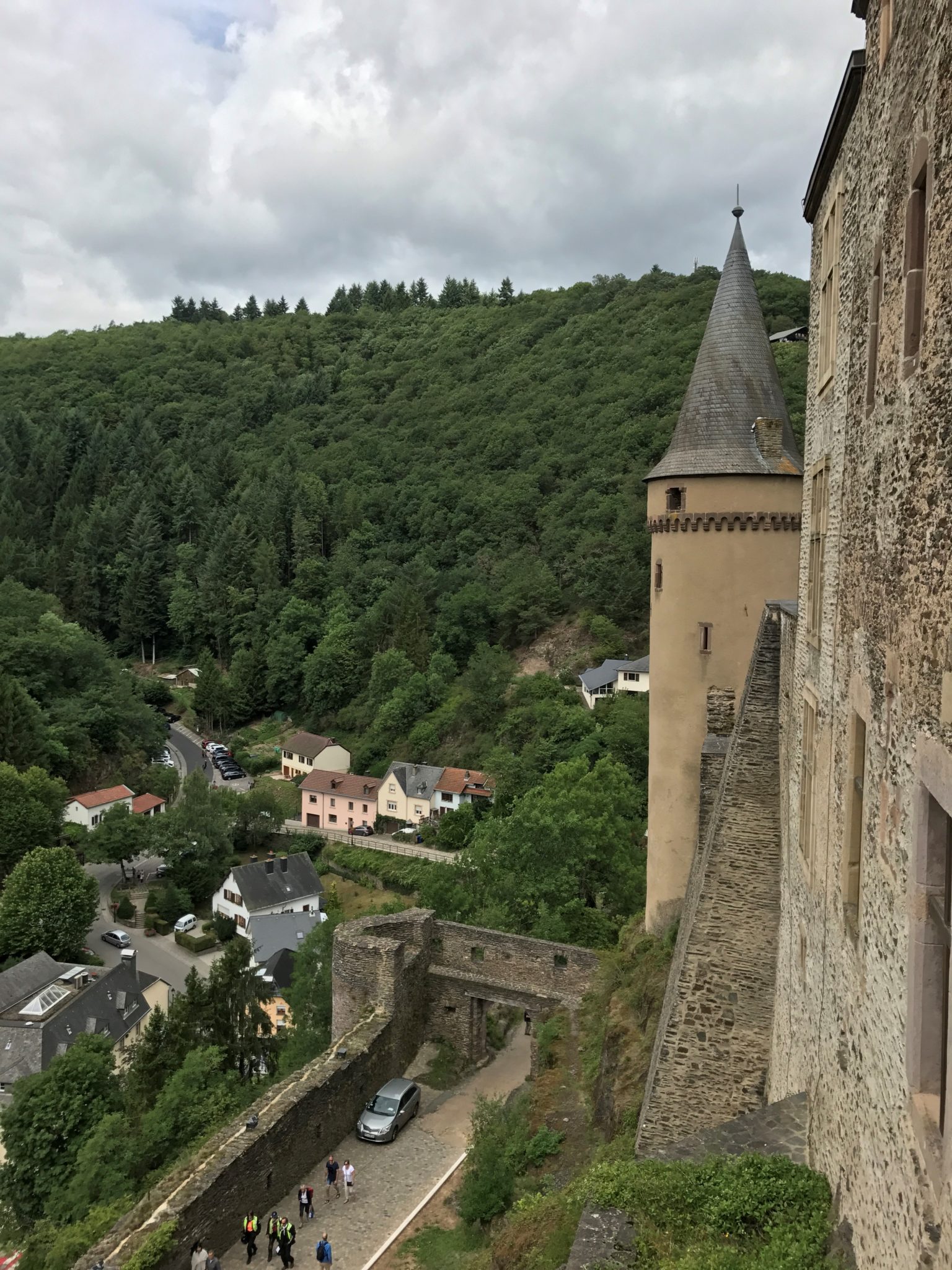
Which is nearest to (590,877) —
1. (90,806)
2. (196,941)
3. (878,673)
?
(878,673)

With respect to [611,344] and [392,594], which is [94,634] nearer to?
[392,594]

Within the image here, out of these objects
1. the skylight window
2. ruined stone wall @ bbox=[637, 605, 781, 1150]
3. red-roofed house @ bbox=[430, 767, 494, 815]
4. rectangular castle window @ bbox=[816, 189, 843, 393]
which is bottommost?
the skylight window

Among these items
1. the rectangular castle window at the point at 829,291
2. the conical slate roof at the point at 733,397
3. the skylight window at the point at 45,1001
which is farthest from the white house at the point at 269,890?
the rectangular castle window at the point at 829,291

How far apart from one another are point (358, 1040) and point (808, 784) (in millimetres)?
13732

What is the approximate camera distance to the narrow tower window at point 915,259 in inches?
187

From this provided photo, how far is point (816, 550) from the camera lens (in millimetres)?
8578

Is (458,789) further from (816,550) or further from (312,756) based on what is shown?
(816,550)

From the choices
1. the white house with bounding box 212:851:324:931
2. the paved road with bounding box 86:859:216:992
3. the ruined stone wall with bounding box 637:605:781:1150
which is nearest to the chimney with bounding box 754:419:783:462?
the ruined stone wall with bounding box 637:605:781:1150

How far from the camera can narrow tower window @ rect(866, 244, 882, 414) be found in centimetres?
584

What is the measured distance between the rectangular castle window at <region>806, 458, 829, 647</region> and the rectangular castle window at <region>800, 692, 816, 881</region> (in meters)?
0.70

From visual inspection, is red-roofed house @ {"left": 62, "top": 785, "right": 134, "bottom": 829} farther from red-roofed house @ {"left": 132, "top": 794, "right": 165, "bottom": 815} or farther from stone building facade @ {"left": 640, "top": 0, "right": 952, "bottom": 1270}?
stone building facade @ {"left": 640, "top": 0, "right": 952, "bottom": 1270}

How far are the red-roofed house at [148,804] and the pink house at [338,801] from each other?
8.80 m

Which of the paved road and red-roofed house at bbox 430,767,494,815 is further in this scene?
red-roofed house at bbox 430,767,494,815

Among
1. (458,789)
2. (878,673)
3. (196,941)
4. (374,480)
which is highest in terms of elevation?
(374,480)
